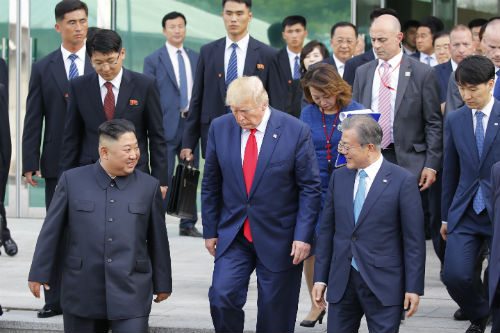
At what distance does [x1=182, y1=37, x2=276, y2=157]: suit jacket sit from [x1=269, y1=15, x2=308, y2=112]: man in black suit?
72mm

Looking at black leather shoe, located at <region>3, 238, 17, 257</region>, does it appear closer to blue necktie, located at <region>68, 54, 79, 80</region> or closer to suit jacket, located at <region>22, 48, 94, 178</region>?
suit jacket, located at <region>22, 48, 94, 178</region>

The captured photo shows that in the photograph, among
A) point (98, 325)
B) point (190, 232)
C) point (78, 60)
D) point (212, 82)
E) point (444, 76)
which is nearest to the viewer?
point (98, 325)

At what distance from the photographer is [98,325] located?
255 inches

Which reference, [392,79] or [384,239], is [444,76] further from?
[384,239]

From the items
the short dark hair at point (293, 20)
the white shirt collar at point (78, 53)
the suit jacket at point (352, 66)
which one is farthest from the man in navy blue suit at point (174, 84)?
the white shirt collar at point (78, 53)

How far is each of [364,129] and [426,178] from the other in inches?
80.6

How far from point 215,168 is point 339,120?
1138 mm

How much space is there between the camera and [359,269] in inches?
240

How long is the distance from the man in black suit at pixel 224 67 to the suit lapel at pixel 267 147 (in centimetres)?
254

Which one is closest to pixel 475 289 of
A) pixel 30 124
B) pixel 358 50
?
pixel 30 124

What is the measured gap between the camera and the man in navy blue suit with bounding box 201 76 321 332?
21.7 feet

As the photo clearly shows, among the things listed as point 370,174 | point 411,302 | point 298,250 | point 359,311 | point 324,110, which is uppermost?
point 324,110

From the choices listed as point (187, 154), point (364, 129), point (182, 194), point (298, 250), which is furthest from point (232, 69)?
point (364, 129)

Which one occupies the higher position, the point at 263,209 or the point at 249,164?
the point at 249,164
